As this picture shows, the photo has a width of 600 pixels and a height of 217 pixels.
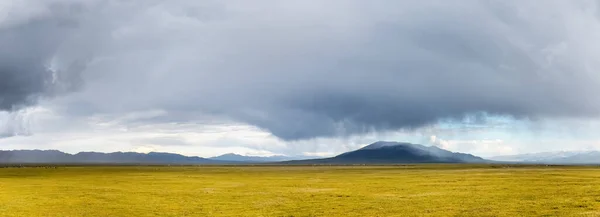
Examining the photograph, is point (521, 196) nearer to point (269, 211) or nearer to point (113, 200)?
point (269, 211)

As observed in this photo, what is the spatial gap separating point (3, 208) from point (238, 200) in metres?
20.2

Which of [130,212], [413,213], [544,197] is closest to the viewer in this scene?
[413,213]

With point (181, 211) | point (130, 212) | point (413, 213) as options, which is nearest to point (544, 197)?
point (413, 213)

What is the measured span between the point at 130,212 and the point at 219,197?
526 inches

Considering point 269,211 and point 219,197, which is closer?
point 269,211

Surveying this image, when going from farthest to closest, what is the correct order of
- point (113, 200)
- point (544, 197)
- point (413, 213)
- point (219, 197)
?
point (219, 197), point (113, 200), point (544, 197), point (413, 213)

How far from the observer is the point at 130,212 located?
133 ft

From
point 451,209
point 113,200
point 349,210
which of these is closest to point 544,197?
point 451,209

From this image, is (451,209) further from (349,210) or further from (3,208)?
(3,208)

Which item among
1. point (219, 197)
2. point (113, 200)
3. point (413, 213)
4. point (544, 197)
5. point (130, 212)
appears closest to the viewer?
point (413, 213)

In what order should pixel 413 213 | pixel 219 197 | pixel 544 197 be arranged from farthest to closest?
pixel 219 197
pixel 544 197
pixel 413 213

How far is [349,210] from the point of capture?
4062 cm

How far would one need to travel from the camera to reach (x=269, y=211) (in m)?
40.9

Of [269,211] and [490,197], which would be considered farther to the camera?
[490,197]
